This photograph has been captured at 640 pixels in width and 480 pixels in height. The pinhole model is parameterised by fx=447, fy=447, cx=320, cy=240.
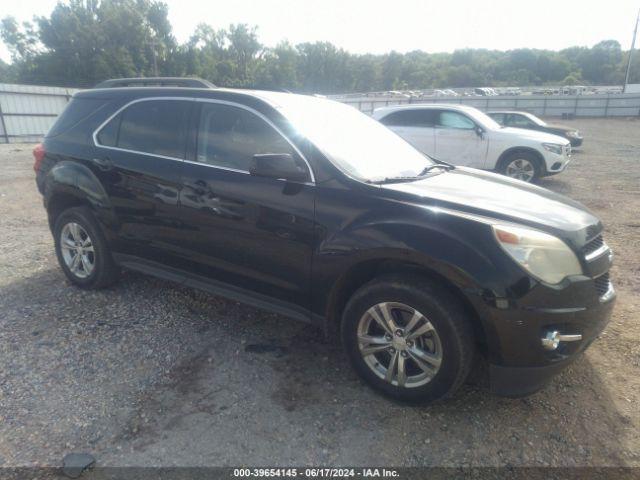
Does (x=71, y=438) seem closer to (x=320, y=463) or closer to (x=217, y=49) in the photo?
(x=320, y=463)

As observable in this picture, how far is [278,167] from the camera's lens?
283 centimetres

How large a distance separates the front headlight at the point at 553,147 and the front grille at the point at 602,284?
7560mm

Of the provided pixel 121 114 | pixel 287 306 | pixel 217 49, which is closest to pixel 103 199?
pixel 121 114

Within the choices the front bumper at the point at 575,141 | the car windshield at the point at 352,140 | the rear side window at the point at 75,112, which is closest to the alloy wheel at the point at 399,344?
the car windshield at the point at 352,140

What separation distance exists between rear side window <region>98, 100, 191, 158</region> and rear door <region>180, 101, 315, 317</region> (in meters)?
0.19

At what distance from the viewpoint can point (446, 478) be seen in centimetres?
225

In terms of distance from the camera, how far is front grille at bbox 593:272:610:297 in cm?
256

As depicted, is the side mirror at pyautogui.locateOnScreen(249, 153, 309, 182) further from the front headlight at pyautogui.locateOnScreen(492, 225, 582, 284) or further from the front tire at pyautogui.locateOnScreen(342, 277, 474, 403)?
the front headlight at pyautogui.locateOnScreen(492, 225, 582, 284)

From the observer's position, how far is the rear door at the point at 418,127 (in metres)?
10.0

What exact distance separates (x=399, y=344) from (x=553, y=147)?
8.50 m

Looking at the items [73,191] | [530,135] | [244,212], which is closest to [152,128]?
[73,191]

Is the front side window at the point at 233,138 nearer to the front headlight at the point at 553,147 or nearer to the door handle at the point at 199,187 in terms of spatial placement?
the door handle at the point at 199,187

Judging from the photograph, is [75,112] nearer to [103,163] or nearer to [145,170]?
[103,163]

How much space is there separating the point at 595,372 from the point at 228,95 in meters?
3.28
